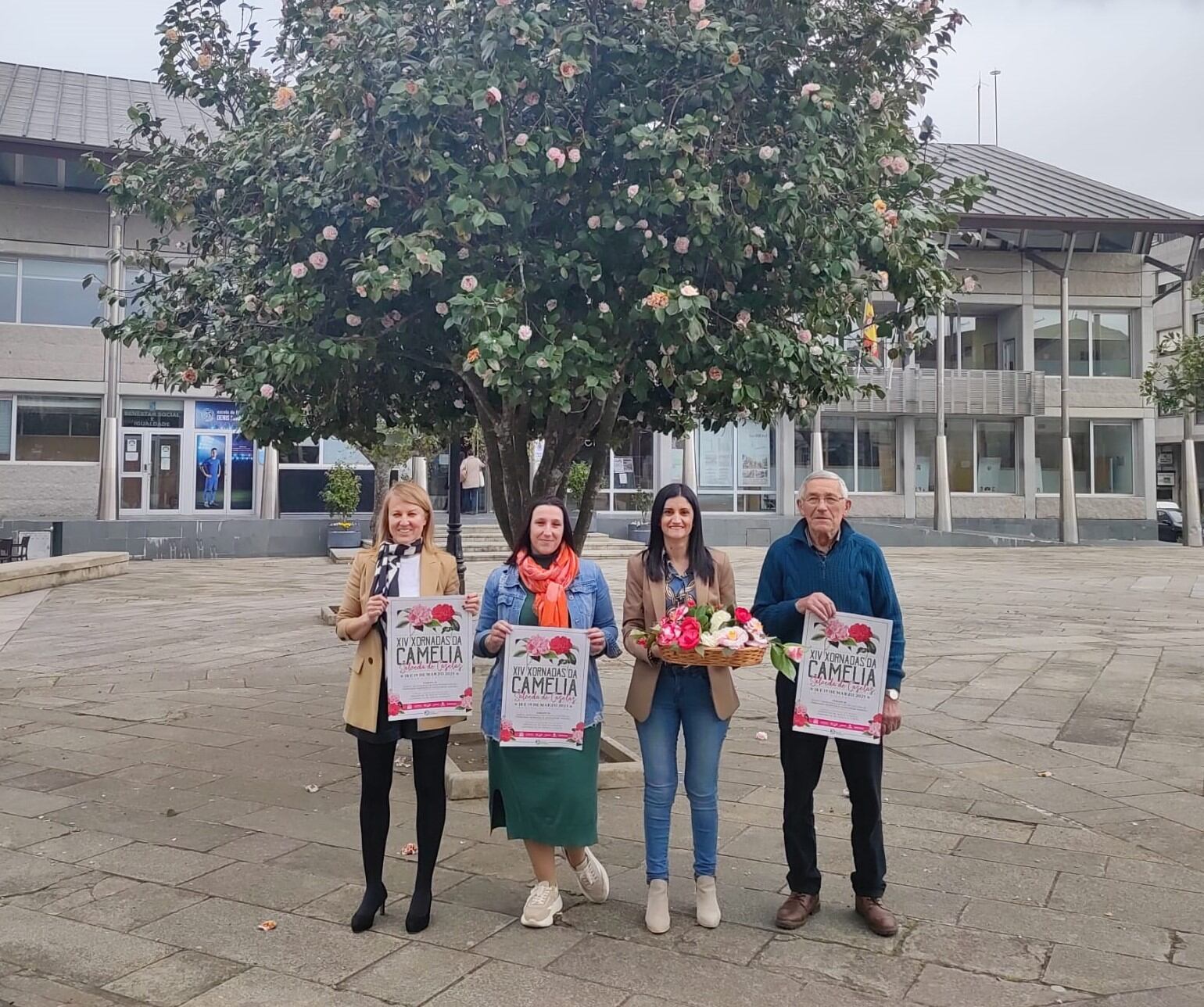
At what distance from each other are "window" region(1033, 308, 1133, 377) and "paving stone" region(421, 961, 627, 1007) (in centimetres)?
3703

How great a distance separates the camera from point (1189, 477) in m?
33.1

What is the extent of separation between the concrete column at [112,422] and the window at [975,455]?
2561 centimetres

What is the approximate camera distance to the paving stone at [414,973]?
144 inches

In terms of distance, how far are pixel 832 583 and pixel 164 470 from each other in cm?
2962

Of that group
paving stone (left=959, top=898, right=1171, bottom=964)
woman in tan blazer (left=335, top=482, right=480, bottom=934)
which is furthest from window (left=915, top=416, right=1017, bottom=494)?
woman in tan blazer (left=335, top=482, right=480, bottom=934)

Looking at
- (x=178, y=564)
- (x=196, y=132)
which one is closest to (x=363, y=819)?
(x=196, y=132)

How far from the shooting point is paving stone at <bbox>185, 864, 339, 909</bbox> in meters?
4.54

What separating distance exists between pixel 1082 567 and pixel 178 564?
2110 centimetres

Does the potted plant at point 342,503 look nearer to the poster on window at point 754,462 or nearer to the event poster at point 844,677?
the poster on window at point 754,462

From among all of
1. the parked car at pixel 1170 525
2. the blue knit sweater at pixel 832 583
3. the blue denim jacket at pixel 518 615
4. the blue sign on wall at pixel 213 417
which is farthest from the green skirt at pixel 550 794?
the parked car at pixel 1170 525

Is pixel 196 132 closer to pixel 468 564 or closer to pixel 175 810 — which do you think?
pixel 175 810

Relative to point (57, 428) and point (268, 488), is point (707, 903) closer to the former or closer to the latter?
point (268, 488)

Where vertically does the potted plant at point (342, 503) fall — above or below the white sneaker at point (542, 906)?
above

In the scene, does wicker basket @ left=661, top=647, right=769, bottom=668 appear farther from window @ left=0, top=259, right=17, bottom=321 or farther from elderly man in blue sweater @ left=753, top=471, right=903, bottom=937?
window @ left=0, top=259, right=17, bottom=321
